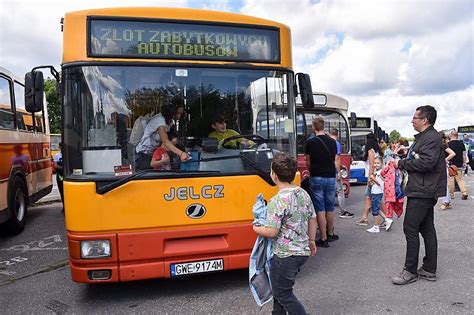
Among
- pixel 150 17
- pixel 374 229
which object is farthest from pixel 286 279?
pixel 374 229

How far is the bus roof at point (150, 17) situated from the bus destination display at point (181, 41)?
6 centimetres

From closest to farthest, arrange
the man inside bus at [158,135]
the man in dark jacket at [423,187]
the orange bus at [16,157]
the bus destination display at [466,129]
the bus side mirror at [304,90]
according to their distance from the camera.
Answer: the man inside bus at [158,135] < the man in dark jacket at [423,187] < the bus side mirror at [304,90] < the orange bus at [16,157] < the bus destination display at [466,129]

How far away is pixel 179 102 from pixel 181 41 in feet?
2.14

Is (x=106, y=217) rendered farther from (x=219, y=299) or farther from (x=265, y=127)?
(x=265, y=127)

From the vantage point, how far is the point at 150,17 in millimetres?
4367

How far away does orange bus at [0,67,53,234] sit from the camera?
7.20m

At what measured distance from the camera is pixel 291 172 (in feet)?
10.2

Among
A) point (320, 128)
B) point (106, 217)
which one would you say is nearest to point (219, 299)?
point (106, 217)

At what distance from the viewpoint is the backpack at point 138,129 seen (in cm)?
433

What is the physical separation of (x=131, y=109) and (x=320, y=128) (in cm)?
322

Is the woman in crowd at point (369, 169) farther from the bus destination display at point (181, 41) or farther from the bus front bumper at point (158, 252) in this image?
the bus front bumper at point (158, 252)

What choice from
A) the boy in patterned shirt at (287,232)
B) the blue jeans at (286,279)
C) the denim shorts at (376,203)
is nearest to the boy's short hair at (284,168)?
the boy in patterned shirt at (287,232)

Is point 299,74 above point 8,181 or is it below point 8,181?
above

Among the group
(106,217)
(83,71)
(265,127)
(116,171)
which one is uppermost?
(83,71)
